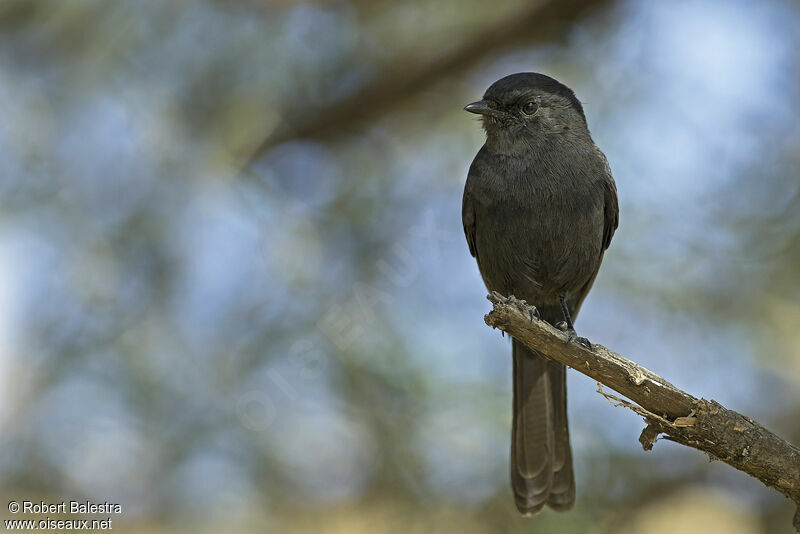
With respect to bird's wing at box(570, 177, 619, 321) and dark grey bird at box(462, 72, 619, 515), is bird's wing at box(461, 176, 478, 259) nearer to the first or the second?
dark grey bird at box(462, 72, 619, 515)

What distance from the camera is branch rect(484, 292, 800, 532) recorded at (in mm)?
3197

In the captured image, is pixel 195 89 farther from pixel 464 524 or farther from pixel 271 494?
pixel 464 524

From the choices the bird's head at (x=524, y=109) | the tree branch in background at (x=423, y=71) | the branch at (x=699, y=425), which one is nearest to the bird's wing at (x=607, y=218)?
the bird's head at (x=524, y=109)

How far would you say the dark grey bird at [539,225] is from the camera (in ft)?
13.8

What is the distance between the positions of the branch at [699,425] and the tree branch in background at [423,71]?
3.09 m

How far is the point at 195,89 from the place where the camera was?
19.2 feet

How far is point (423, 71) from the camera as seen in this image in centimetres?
596

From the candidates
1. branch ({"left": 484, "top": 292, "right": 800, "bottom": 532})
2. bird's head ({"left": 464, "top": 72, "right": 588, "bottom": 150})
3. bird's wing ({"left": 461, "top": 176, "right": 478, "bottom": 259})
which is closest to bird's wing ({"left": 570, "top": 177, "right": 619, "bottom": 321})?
bird's head ({"left": 464, "top": 72, "right": 588, "bottom": 150})

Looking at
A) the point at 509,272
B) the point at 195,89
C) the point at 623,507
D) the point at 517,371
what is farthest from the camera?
the point at 195,89

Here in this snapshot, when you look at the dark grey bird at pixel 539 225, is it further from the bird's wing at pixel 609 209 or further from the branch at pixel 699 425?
the branch at pixel 699 425

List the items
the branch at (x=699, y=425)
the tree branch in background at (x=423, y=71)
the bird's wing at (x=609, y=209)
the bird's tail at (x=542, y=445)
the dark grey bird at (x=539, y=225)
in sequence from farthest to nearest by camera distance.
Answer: the tree branch in background at (x=423, y=71) < the bird's tail at (x=542, y=445) < the bird's wing at (x=609, y=209) < the dark grey bird at (x=539, y=225) < the branch at (x=699, y=425)

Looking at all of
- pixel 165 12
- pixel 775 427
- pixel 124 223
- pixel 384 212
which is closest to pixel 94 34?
pixel 165 12

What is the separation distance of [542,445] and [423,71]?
277cm

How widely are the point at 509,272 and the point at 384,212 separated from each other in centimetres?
167
